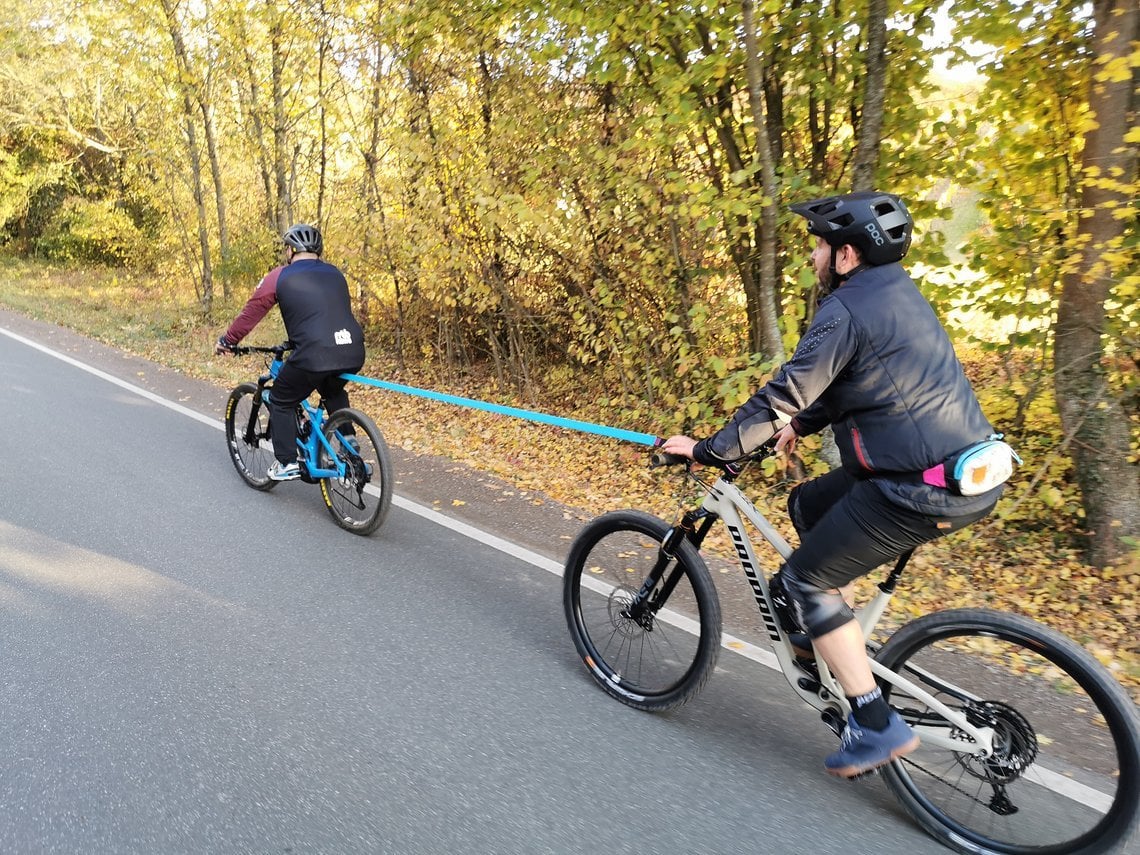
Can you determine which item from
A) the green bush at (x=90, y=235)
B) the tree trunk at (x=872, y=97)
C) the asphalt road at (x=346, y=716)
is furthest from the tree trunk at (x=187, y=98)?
the tree trunk at (x=872, y=97)

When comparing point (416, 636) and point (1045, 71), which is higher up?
point (1045, 71)

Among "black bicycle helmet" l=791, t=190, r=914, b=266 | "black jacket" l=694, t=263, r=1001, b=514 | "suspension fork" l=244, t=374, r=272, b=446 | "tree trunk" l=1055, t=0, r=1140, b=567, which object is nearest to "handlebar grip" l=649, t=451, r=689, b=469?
"black jacket" l=694, t=263, r=1001, b=514

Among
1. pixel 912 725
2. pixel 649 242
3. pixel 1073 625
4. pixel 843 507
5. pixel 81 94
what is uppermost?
pixel 81 94

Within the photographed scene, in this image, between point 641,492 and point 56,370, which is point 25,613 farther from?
point 56,370

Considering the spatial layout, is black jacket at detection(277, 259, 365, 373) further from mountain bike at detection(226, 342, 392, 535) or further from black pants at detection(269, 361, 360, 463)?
mountain bike at detection(226, 342, 392, 535)

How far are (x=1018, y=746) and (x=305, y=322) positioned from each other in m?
4.68

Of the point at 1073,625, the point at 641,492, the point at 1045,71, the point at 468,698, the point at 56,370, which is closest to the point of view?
the point at 468,698

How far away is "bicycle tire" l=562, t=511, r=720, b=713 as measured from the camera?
3402 millimetres

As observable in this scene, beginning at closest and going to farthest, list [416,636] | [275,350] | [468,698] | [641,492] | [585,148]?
[468,698]
[416,636]
[275,350]
[641,492]
[585,148]

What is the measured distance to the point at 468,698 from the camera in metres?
3.53

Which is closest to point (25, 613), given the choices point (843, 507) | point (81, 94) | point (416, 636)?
point (416, 636)

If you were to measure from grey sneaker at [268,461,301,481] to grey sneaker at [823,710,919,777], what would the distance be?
171 inches

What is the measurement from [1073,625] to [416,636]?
11.8 feet

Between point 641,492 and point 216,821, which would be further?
point 641,492
